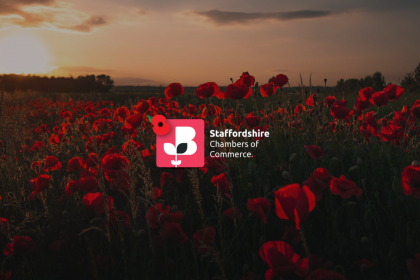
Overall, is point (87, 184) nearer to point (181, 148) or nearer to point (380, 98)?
point (181, 148)

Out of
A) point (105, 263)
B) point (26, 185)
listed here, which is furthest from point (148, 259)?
point (26, 185)

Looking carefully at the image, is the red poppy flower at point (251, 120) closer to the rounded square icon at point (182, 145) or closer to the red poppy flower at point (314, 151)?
the rounded square icon at point (182, 145)

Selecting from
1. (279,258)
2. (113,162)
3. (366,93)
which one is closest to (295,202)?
(279,258)

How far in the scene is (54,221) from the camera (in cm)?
192

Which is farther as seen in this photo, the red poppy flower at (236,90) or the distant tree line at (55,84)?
the distant tree line at (55,84)

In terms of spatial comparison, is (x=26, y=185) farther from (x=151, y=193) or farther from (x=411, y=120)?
(x=411, y=120)

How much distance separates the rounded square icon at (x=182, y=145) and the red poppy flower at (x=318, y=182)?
0.80 m

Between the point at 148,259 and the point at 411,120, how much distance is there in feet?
8.25

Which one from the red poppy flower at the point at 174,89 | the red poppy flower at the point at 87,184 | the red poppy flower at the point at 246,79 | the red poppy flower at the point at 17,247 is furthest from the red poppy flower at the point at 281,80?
the red poppy flower at the point at 17,247

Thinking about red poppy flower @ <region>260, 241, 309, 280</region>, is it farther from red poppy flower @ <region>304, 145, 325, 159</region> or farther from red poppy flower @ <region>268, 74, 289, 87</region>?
red poppy flower @ <region>268, 74, 289, 87</region>

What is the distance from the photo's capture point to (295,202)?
0.89 m

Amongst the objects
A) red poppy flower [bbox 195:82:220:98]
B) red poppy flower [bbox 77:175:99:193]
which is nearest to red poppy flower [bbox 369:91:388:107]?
red poppy flower [bbox 195:82:220:98]

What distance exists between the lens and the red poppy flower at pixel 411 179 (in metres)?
1.21

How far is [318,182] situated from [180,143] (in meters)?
1.06
